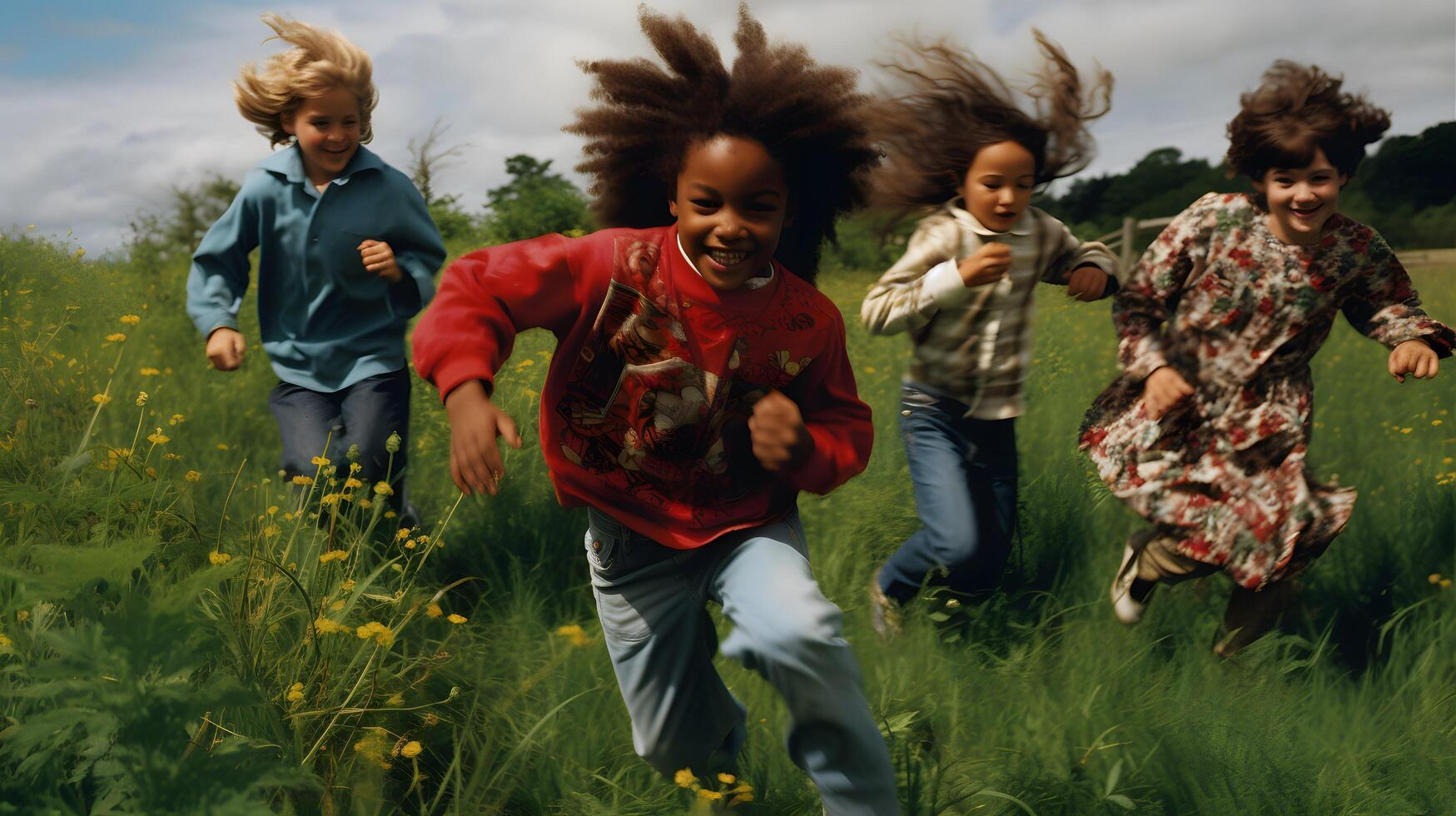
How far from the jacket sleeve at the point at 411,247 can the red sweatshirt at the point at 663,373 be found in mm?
1777

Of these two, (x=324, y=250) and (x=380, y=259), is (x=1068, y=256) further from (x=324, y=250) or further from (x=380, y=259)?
(x=324, y=250)

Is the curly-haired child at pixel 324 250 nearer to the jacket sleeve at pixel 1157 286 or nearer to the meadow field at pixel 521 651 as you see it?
the meadow field at pixel 521 651

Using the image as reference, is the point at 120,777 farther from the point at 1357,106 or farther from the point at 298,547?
the point at 1357,106

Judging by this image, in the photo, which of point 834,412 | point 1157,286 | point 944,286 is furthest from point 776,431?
point 1157,286

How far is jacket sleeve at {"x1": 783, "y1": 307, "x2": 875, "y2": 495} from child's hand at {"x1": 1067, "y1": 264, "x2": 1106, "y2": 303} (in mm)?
1218

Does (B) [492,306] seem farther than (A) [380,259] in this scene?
No

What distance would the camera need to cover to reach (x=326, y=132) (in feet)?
13.2

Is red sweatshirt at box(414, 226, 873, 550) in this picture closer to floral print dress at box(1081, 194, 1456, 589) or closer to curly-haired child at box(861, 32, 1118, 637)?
curly-haired child at box(861, 32, 1118, 637)

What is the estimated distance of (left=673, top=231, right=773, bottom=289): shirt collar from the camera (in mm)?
2332

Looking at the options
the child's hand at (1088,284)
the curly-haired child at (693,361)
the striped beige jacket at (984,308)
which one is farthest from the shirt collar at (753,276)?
the child's hand at (1088,284)

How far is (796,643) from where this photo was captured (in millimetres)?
1981

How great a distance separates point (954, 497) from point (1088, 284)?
730mm

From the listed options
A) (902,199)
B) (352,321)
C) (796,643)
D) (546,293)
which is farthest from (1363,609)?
(352,321)

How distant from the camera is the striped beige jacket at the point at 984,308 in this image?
11.3 ft
